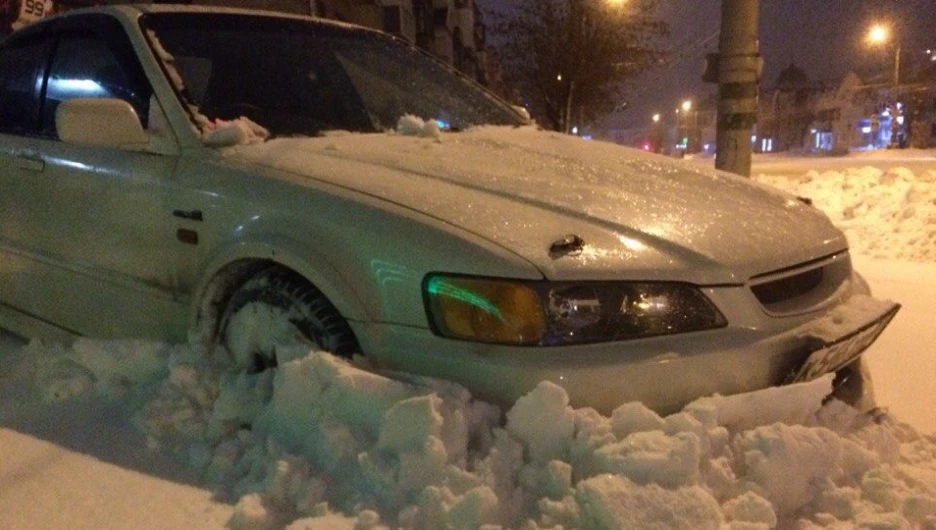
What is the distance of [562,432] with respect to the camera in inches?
79.1

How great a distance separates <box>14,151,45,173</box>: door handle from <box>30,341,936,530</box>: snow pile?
1703 mm

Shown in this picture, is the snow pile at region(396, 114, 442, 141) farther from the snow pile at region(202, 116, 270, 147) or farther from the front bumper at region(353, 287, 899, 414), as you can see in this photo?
the front bumper at region(353, 287, 899, 414)

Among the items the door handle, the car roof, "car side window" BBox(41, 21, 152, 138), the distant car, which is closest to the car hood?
the distant car

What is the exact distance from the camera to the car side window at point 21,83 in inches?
142

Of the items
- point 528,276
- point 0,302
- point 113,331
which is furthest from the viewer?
point 0,302

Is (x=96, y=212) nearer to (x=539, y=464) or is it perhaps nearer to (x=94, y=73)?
(x=94, y=73)

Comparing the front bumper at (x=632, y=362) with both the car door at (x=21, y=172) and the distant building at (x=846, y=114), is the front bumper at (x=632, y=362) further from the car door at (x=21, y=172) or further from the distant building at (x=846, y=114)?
the distant building at (x=846, y=114)

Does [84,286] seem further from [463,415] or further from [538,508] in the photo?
[538,508]

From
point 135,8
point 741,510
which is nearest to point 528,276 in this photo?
point 741,510

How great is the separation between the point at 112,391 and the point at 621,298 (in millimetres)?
1773

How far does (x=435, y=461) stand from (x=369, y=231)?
679 millimetres

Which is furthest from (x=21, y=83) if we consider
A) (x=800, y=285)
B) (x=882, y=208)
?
(x=882, y=208)

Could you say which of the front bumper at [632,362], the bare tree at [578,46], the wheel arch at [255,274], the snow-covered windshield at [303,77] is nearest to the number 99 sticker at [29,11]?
the snow-covered windshield at [303,77]

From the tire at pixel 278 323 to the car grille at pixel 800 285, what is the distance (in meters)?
1.22
